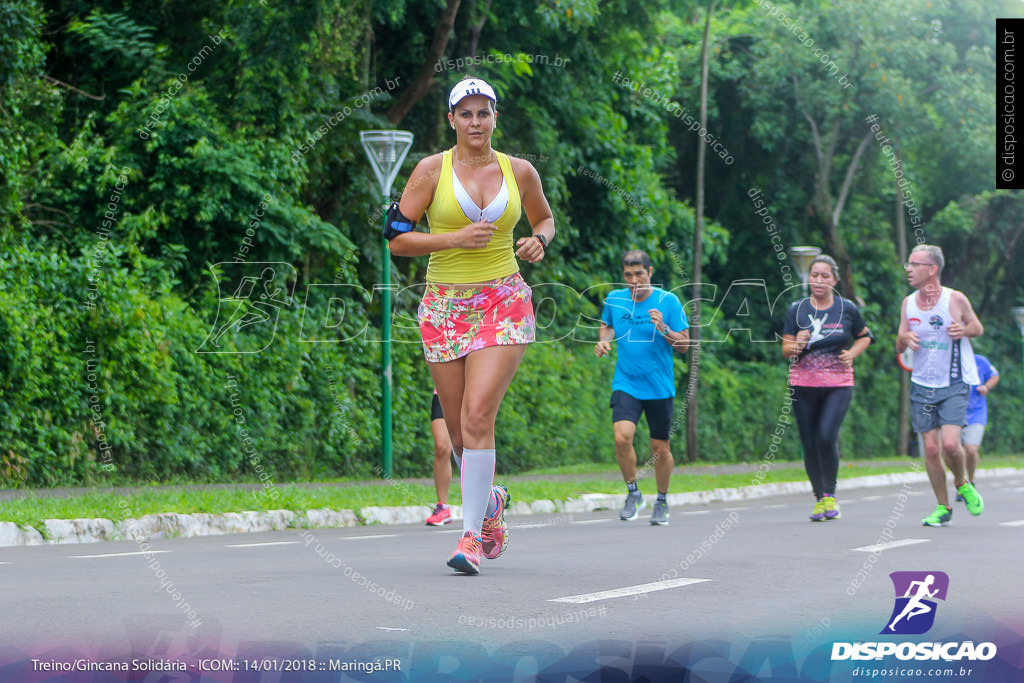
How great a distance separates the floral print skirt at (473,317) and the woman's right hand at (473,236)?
32 cm

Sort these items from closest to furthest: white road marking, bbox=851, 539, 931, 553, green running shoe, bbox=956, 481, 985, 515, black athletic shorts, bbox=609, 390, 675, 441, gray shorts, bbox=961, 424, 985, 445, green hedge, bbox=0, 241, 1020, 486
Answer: white road marking, bbox=851, 539, 931, 553, black athletic shorts, bbox=609, 390, 675, 441, green running shoe, bbox=956, 481, 985, 515, green hedge, bbox=0, 241, 1020, 486, gray shorts, bbox=961, 424, 985, 445

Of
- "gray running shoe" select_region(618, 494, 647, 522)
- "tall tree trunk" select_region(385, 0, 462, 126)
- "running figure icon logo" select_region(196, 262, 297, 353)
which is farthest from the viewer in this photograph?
"tall tree trunk" select_region(385, 0, 462, 126)

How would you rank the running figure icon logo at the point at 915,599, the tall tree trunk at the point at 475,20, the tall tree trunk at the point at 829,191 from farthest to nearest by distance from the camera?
the tall tree trunk at the point at 829,191 < the tall tree trunk at the point at 475,20 < the running figure icon logo at the point at 915,599

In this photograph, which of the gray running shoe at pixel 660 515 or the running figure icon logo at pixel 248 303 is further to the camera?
the running figure icon logo at pixel 248 303

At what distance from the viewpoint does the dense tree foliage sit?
14.5m

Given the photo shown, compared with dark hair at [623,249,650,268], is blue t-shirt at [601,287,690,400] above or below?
below

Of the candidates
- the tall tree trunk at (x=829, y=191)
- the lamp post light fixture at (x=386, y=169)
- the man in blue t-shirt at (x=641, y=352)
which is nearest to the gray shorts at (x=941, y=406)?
the man in blue t-shirt at (x=641, y=352)

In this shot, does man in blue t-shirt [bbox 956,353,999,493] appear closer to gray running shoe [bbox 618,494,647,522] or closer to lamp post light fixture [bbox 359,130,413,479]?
gray running shoe [bbox 618,494,647,522]

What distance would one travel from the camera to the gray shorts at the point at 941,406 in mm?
10719

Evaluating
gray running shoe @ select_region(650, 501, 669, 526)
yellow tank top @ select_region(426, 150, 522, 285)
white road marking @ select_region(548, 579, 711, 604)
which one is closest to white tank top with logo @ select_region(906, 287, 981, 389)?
gray running shoe @ select_region(650, 501, 669, 526)

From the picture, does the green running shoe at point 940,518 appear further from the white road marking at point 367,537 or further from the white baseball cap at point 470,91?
the white baseball cap at point 470,91

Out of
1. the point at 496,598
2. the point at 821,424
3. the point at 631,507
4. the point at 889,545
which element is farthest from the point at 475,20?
the point at 496,598

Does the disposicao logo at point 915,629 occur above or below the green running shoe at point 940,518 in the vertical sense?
above

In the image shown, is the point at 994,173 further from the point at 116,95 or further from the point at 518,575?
the point at 518,575
